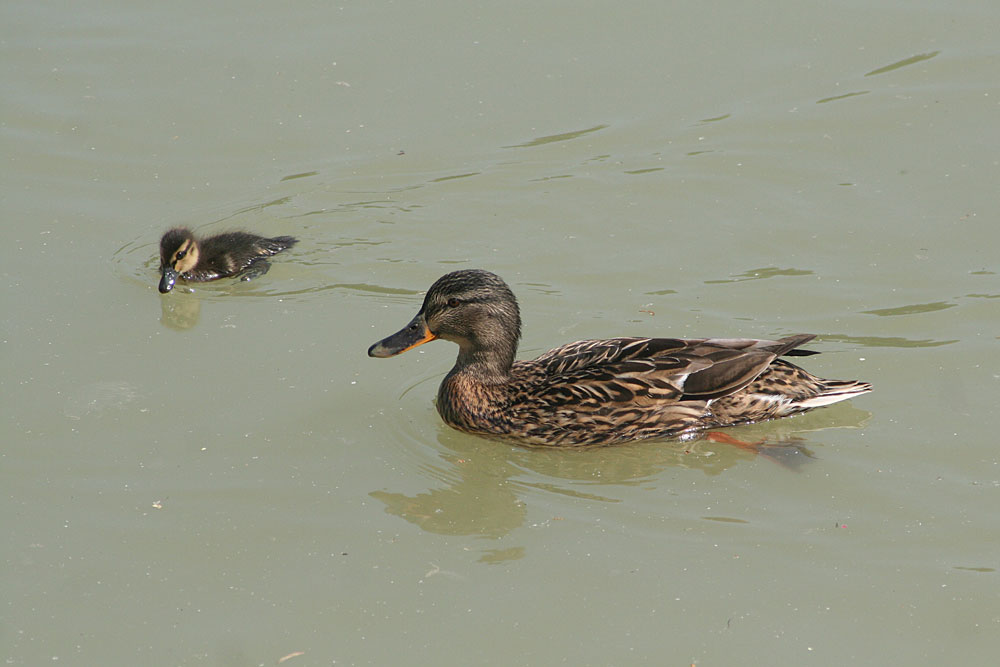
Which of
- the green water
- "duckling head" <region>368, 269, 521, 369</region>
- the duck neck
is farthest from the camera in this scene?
the duck neck

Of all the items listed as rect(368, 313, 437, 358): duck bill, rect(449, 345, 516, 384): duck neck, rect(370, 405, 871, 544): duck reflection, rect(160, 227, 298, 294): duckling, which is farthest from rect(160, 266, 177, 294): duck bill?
rect(370, 405, 871, 544): duck reflection

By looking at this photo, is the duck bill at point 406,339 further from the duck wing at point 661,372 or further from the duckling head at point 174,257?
the duckling head at point 174,257

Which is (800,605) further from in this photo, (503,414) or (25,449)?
(25,449)

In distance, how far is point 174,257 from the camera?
7188mm

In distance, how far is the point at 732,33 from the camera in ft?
29.9

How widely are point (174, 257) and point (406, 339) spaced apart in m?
1.80

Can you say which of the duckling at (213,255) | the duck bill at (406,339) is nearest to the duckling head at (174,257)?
the duckling at (213,255)

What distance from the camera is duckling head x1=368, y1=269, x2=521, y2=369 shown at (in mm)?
5984

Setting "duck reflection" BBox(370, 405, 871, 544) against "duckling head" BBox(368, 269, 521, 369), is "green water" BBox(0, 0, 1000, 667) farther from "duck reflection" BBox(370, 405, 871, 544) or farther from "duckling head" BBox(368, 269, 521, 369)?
"duckling head" BBox(368, 269, 521, 369)

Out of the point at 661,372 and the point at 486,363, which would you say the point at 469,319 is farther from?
the point at 661,372

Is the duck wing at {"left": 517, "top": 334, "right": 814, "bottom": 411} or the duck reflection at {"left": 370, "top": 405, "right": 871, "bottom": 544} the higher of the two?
the duck wing at {"left": 517, "top": 334, "right": 814, "bottom": 411}

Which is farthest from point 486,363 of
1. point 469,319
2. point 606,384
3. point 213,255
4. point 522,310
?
point 213,255

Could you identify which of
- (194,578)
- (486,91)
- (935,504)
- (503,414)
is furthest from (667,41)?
(194,578)

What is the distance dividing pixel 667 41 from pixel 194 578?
5.58 m
